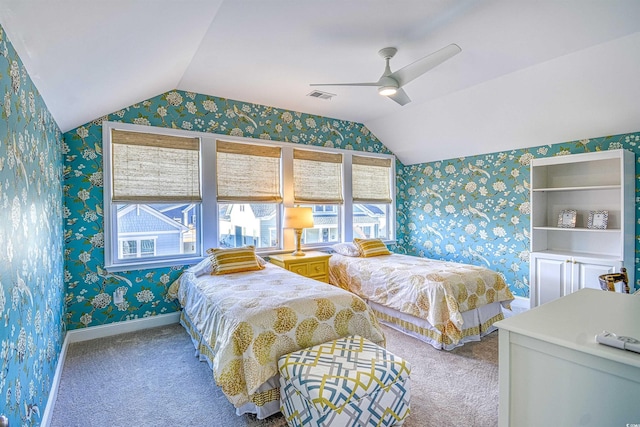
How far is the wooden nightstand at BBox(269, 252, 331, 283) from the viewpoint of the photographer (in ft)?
13.0

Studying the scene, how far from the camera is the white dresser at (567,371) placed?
112 cm

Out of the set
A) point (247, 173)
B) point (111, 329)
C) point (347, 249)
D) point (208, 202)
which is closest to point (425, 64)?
point (247, 173)

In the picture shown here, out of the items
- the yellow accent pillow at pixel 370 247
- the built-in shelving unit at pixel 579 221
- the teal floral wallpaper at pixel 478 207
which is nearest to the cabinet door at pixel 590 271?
the built-in shelving unit at pixel 579 221

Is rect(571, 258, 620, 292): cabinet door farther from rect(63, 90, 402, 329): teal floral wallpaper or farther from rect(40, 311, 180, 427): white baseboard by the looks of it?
rect(40, 311, 180, 427): white baseboard

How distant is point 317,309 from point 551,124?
3.57 metres

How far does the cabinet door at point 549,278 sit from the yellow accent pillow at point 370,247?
1.84 meters

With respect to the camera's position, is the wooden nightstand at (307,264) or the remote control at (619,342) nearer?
the remote control at (619,342)

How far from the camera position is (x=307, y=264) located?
4.08m

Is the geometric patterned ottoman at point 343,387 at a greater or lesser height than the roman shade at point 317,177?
lesser

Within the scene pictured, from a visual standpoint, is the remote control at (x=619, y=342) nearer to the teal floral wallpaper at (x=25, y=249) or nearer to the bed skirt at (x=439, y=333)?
the bed skirt at (x=439, y=333)

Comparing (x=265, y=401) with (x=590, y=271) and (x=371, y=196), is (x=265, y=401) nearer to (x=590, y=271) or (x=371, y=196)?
(x=590, y=271)

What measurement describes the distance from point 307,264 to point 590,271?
3.18 metres

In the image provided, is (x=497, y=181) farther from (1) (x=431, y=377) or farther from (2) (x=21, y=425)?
(2) (x=21, y=425)

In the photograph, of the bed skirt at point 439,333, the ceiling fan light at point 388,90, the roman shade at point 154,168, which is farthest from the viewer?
the roman shade at point 154,168
